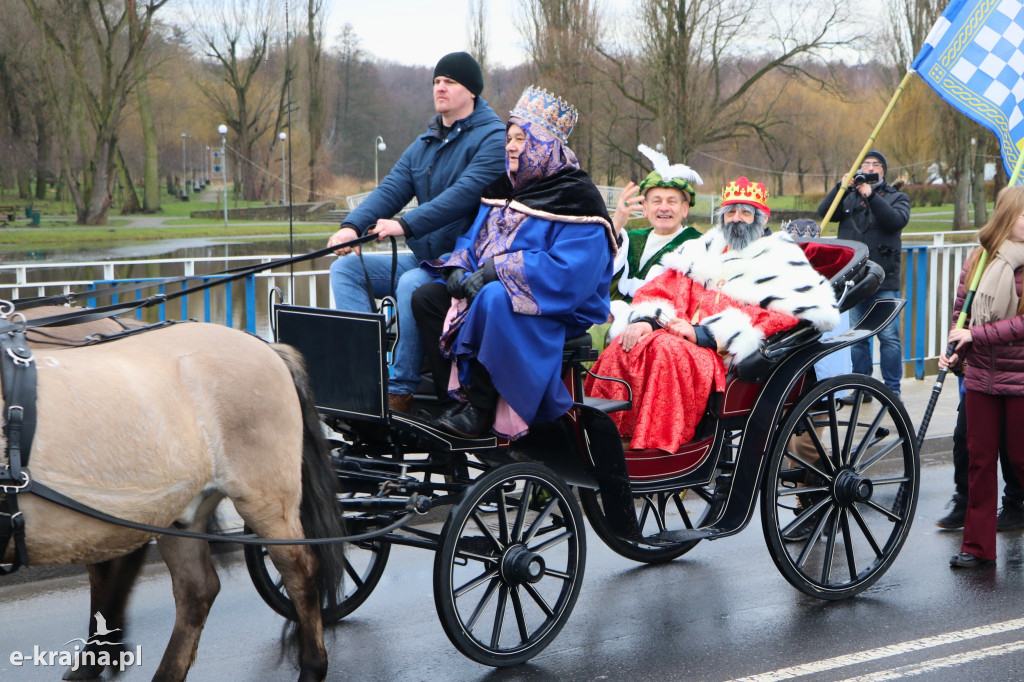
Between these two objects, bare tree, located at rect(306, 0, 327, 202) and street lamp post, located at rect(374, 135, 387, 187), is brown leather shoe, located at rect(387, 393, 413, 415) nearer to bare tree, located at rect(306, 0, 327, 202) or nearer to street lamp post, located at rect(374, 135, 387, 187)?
bare tree, located at rect(306, 0, 327, 202)

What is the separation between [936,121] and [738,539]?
100ft

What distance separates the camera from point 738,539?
5.54 m

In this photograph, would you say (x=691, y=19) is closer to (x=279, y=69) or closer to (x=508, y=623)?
(x=279, y=69)

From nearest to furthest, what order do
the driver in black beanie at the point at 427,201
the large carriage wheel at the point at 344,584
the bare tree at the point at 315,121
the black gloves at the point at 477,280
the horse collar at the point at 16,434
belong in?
1. the horse collar at the point at 16,434
2. the black gloves at the point at 477,280
3. the large carriage wheel at the point at 344,584
4. the driver in black beanie at the point at 427,201
5. the bare tree at the point at 315,121

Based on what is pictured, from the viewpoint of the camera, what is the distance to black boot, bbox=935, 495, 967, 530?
5.58m

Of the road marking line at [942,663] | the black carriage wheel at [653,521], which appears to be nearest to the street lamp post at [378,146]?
the black carriage wheel at [653,521]

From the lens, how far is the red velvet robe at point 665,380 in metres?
4.31

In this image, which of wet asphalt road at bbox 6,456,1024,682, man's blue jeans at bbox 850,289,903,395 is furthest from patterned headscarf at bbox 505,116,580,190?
man's blue jeans at bbox 850,289,903,395

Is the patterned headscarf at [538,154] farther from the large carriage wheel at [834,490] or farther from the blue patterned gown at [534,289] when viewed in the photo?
the large carriage wheel at [834,490]

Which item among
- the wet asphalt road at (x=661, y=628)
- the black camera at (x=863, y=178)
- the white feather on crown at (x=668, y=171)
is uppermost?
the black camera at (x=863, y=178)

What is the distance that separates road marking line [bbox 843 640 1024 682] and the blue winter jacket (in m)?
2.45

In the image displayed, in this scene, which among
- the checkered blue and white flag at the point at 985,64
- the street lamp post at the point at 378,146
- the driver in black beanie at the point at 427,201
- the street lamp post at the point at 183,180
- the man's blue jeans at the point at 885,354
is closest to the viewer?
the driver in black beanie at the point at 427,201

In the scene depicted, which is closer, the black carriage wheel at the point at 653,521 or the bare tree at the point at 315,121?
the black carriage wheel at the point at 653,521

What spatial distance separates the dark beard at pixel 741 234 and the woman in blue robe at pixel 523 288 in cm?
108
